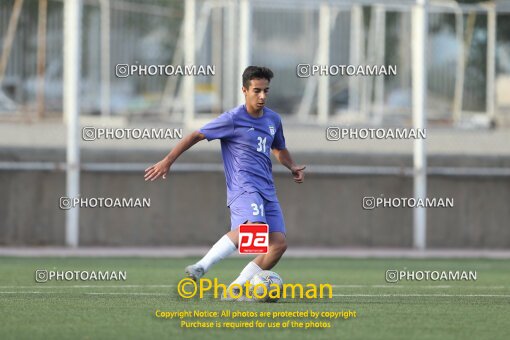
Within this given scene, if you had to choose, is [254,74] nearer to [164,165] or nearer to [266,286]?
[164,165]

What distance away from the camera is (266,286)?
10.8 meters

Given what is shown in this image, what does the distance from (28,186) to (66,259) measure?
8.68 ft

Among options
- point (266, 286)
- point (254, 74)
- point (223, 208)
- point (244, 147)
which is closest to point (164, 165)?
point (244, 147)

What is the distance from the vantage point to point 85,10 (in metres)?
23.7

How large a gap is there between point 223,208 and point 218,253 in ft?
30.0

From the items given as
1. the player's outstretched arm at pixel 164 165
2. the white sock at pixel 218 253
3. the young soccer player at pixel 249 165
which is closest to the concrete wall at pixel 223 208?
the young soccer player at pixel 249 165

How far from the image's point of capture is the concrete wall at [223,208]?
19500 millimetres

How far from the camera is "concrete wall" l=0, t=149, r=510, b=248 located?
1950cm

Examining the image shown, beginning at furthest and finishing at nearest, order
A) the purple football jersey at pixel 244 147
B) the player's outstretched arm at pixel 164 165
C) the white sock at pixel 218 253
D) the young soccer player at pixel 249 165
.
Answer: the purple football jersey at pixel 244 147, the young soccer player at pixel 249 165, the white sock at pixel 218 253, the player's outstretched arm at pixel 164 165

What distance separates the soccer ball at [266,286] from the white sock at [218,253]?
0.32m

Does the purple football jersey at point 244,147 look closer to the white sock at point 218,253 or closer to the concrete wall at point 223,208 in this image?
the white sock at point 218,253

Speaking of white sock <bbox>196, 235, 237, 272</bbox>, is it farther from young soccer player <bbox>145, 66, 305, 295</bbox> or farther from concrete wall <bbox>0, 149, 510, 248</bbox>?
concrete wall <bbox>0, 149, 510, 248</bbox>

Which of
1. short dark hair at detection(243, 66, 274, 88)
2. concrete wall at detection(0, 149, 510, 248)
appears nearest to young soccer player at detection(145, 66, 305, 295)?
short dark hair at detection(243, 66, 274, 88)

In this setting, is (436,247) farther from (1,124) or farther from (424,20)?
(1,124)
